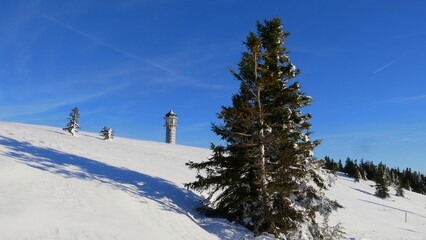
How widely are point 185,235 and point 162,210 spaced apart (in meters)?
2.20

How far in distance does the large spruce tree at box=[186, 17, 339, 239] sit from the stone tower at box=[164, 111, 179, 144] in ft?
166

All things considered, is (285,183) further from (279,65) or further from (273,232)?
(279,65)

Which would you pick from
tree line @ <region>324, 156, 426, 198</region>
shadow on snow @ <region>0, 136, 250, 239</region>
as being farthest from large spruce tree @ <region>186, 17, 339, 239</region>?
tree line @ <region>324, 156, 426, 198</region>

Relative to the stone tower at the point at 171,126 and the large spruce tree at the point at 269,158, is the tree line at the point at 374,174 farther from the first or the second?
the large spruce tree at the point at 269,158

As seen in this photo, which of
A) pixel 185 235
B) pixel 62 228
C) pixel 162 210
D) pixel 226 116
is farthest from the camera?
pixel 226 116

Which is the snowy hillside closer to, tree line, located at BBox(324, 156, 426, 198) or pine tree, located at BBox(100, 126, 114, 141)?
pine tree, located at BBox(100, 126, 114, 141)

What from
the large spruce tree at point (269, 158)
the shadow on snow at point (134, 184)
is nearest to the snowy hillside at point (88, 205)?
the shadow on snow at point (134, 184)

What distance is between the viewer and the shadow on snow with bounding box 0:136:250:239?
12.8 metres

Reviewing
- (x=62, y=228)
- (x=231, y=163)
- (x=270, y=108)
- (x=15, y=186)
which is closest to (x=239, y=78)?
(x=270, y=108)

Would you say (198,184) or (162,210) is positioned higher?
(198,184)

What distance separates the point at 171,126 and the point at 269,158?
5377cm

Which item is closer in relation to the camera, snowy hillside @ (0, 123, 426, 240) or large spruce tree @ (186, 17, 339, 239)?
snowy hillside @ (0, 123, 426, 240)

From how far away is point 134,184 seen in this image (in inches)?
573

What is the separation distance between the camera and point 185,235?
10031mm
